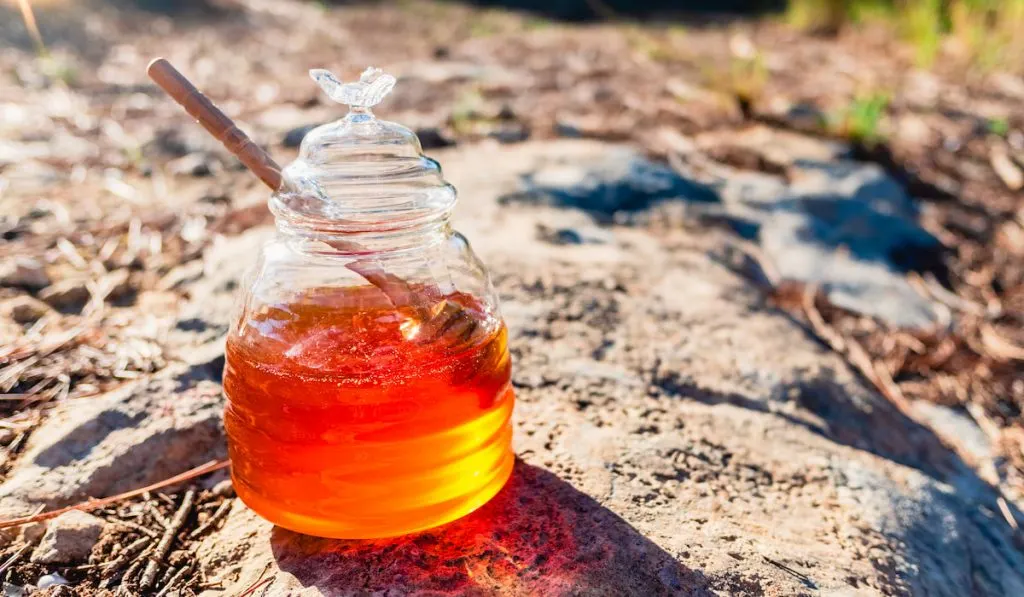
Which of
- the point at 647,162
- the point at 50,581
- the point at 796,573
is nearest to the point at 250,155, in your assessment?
the point at 50,581

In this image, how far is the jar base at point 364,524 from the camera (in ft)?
4.58

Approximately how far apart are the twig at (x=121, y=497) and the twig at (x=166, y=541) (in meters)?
0.04

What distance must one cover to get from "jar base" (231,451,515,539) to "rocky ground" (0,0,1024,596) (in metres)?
0.04

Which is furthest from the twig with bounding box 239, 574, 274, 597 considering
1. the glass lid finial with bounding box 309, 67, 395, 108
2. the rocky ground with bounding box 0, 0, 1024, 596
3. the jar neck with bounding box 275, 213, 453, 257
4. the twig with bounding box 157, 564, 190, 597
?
the glass lid finial with bounding box 309, 67, 395, 108

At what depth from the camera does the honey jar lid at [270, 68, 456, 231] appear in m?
1.44

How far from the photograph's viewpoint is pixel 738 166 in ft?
12.7

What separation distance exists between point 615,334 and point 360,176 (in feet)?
3.26

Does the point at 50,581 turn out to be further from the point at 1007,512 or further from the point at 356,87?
the point at 1007,512

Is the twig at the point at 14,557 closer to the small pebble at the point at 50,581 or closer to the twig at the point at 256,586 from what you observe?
the small pebble at the point at 50,581

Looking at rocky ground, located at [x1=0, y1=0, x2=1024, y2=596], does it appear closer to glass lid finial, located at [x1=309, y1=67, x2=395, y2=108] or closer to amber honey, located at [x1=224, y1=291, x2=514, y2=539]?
amber honey, located at [x1=224, y1=291, x2=514, y2=539]

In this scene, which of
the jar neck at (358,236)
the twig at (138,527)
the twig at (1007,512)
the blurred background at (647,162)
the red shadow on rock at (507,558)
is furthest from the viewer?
the blurred background at (647,162)

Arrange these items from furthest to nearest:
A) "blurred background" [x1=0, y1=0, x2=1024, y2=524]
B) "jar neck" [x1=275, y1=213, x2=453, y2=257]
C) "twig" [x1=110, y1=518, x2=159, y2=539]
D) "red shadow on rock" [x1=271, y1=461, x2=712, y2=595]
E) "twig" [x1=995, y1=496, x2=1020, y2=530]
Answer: "blurred background" [x1=0, y1=0, x2=1024, y2=524], "twig" [x1=995, y1=496, x2=1020, y2=530], "twig" [x1=110, y1=518, x2=159, y2=539], "jar neck" [x1=275, y1=213, x2=453, y2=257], "red shadow on rock" [x1=271, y1=461, x2=712, y2=595]

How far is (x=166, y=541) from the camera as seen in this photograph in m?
1.52

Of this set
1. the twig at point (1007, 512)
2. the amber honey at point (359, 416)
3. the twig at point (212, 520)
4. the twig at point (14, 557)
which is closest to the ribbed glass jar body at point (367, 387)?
the amber honey at point (359, 416)
